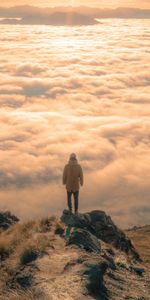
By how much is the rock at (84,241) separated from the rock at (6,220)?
4798 mm

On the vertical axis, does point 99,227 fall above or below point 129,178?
above

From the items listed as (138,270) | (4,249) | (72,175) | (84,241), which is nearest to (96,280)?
(84,241)

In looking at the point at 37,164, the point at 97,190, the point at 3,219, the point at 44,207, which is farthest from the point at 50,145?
the point at 3,219

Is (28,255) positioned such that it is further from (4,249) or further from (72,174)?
(72,174)

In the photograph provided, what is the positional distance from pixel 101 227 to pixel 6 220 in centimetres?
380

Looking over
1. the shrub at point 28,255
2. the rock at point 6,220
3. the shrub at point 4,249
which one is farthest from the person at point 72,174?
the shrub at point 28,255

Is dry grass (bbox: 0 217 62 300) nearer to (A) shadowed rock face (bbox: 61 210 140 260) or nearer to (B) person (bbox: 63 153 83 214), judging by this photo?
(A) shadowed rock face (bbox: 61 210 140 260)

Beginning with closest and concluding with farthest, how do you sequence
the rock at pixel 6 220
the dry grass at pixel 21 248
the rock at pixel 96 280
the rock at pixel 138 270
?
the rock at pixel 96 280 → the dry grass at pixel 21 248 → the rock at pixel 138 270 → the rock at pixel 6 220

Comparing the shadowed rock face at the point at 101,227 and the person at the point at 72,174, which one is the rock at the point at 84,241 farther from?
the person at the point at 72,174

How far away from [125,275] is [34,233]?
327 centimetres

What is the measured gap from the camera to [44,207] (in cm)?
14500

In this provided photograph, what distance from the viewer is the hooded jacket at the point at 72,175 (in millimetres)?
15109

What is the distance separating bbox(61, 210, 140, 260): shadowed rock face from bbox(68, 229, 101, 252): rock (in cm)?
172

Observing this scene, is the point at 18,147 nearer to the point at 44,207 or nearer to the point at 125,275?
the point at 44,207
